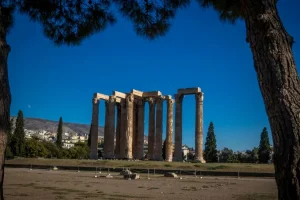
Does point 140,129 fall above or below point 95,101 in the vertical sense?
below

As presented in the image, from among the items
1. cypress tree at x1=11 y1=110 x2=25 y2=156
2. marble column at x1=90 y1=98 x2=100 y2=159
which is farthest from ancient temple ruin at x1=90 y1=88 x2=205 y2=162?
cypress tree at x1=11 y1=110 x2=25 y2=156

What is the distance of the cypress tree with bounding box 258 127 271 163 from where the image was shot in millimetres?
63781

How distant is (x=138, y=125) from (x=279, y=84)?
43.6m

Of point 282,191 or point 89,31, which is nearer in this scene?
point 282,191

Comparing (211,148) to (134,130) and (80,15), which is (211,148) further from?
(80,15)

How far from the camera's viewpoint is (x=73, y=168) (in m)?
33.9

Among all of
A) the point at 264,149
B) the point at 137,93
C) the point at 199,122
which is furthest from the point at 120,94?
the point at 264,149

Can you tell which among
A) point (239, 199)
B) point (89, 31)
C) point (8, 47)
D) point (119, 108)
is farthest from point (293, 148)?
point (119, 108)

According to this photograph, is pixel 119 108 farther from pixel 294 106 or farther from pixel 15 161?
pixel 294 106

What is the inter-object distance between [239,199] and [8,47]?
9698mm

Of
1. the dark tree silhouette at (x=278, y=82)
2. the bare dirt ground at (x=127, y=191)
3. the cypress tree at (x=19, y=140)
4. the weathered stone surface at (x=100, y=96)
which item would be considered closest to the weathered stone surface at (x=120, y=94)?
the weathered stone surface at (x=100, y=96)

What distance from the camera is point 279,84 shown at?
409cm

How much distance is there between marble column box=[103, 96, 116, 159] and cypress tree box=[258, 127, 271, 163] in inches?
1146

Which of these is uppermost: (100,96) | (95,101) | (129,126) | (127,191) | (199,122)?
(100,96)
